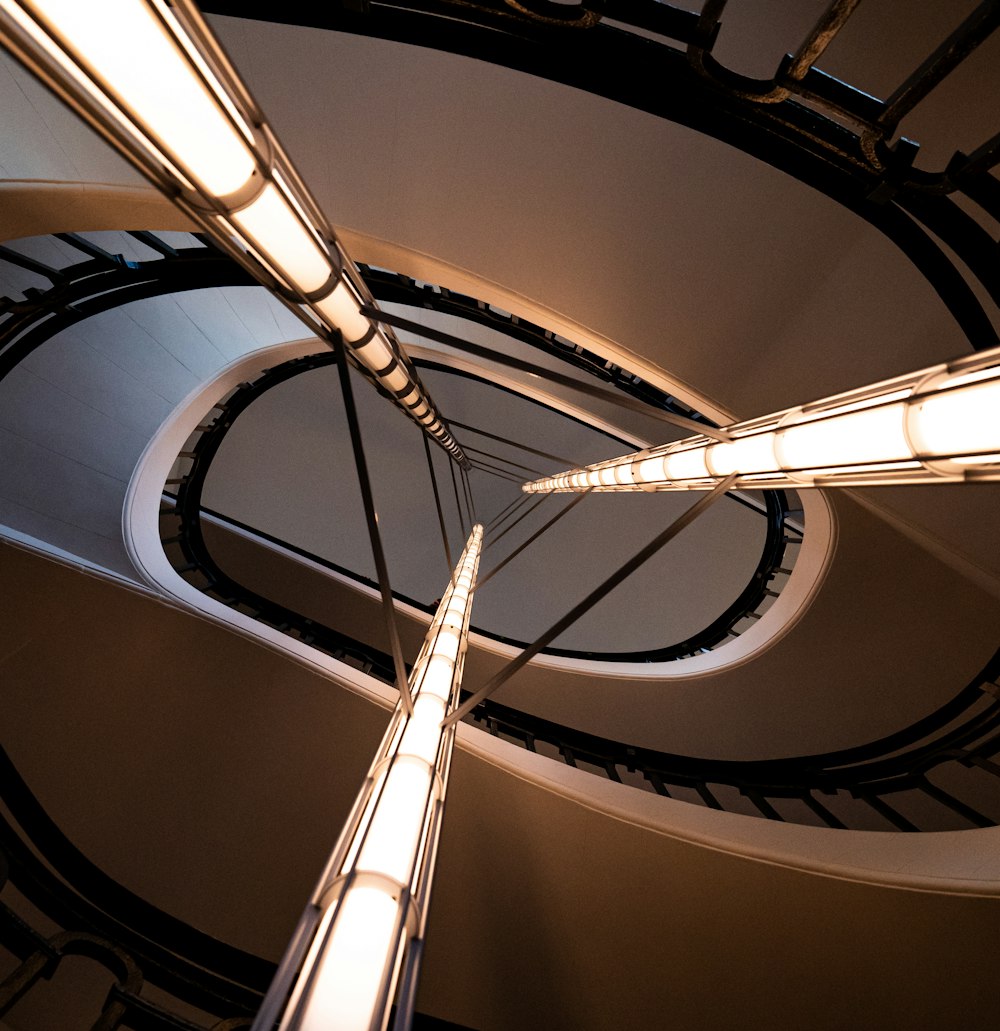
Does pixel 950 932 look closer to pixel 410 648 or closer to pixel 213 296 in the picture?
pixel 410 648

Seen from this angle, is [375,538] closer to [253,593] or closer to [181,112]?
[181,112]

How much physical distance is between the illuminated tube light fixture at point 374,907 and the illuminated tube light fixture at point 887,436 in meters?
1.00

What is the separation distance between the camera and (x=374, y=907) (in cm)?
70

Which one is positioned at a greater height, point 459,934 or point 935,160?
point 935,160

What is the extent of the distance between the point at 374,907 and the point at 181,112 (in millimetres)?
1113

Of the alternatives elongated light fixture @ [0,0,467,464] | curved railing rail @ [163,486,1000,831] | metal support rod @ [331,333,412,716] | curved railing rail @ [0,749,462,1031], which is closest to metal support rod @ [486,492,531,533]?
curved railing rail @ [163,486,1000,831]

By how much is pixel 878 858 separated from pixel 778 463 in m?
2.65

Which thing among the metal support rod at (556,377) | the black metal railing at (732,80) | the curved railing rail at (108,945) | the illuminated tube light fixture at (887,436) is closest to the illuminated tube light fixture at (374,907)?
the metal support rod at (556,377)

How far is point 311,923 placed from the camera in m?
0.70

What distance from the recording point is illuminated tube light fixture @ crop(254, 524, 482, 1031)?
58cm

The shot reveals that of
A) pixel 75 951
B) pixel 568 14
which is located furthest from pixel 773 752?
pixel 568 14

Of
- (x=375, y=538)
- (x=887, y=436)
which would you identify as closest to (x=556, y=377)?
(x=375, y=538)

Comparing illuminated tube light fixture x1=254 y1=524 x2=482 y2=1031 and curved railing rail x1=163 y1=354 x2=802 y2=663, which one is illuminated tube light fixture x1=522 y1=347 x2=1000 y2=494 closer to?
illuminated tube light fixture x1=254 y1=524 x2=482 y2=1031

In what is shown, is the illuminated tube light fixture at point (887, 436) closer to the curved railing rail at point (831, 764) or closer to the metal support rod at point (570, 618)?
the metal support rod at point (570, 618)
